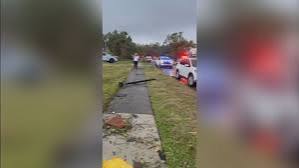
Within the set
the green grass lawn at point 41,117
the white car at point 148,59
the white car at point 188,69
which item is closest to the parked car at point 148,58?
the white car at point 148,59

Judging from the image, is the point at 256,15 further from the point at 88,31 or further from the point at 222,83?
the point at 88,31

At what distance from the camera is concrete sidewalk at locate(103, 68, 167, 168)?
1.20 meters

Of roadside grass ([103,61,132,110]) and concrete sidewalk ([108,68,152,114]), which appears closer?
roadside grass ([103,61,132,110])

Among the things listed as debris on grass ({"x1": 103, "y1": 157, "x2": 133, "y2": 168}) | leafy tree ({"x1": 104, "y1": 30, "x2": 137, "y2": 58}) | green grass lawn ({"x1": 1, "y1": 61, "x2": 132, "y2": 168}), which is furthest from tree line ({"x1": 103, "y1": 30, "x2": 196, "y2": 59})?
A: debris on grass ({"x1": 103, "y1": 157, "x2": 133, "y2": 168})

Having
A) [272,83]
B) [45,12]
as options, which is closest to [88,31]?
[45,12]

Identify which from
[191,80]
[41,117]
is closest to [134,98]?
[191,80]

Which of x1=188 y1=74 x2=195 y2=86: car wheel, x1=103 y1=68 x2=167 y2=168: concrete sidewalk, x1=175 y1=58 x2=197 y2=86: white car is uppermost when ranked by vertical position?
x1=175 y1=58 x2=197 y2=86: white car

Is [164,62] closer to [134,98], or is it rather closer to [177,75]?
[177,75]

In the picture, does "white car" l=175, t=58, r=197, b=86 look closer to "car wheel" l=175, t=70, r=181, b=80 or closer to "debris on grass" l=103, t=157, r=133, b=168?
"car wheel" l=175, t=70, r=181, b=80

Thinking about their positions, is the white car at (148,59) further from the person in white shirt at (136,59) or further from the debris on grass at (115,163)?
the debris on grass at (115,163)

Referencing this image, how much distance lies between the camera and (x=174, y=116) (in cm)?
127

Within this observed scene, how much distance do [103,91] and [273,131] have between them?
0.60 meters

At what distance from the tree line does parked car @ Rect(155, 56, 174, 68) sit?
0.02 metres

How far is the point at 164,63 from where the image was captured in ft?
4.13
